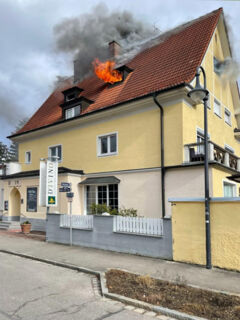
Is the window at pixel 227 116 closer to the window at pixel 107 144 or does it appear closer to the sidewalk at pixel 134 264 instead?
the window at pixel 107 144

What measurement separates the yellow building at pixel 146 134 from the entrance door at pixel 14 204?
0.07ft

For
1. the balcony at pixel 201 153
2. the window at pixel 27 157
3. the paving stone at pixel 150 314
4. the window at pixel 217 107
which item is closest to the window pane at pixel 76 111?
the window at pixel 27 157

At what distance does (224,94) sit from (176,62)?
474 cm

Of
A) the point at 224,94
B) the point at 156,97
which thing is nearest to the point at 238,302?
the point at 156,97

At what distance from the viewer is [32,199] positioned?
16.4 metres

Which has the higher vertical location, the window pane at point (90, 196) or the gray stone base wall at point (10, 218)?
the window pane at point (90, 196)

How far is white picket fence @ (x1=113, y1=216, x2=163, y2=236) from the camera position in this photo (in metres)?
8.51

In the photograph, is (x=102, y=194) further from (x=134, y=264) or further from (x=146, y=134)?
(x=134, y=264)

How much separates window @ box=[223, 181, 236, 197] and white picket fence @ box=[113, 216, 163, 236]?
490 cm

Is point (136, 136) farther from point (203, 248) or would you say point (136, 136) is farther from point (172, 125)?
point (203, 248)

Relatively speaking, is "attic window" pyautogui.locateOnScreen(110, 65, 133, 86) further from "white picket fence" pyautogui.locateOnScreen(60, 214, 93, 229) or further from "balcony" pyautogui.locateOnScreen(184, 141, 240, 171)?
"white picket fence" pyautogui.locateOnScreen(60, 214, 93, 229)

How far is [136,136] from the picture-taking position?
1319 cm

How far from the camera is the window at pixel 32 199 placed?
16.2m

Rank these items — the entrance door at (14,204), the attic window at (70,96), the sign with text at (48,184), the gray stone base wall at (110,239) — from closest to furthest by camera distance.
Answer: the gray stone base wall at (110,239) → the sign with text at (48,184) → the attic window at (70,96) → the entrance door at (14,204)
